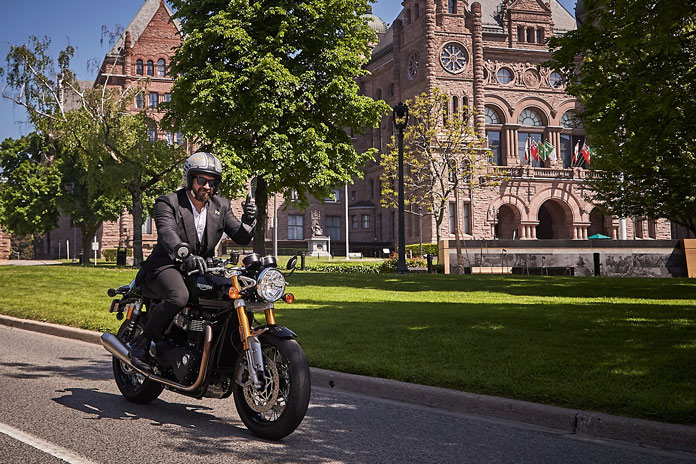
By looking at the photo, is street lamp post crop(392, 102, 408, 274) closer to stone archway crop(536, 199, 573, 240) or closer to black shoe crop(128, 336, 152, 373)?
black shoe crop(128, 336, 152, 373)

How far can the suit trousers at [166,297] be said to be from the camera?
203 inches

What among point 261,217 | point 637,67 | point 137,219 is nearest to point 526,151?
point 137,219

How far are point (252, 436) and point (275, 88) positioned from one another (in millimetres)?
21062

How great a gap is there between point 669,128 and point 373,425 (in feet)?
42.4

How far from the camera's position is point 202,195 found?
18.5 ft

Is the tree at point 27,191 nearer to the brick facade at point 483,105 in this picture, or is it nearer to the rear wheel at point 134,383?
the brick facade at point 483,105

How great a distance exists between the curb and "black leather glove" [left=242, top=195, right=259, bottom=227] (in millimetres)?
2121

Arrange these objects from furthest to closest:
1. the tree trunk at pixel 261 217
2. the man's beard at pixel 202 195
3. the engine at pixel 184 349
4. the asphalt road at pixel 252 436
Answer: the tree trunk at pixel 261 217 → the man's beard at pixel 202 195 → the engine at pixel 184 349 → the asphalt road at pixel 252 436

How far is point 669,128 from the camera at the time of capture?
602 inches

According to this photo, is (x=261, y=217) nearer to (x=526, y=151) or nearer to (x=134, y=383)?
(x=134, y=383)

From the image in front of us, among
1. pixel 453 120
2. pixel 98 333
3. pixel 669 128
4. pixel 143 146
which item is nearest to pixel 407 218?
pixel 453 120

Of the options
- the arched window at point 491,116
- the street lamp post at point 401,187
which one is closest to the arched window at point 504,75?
the arched window at point 491,116

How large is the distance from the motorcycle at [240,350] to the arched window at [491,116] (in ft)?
183

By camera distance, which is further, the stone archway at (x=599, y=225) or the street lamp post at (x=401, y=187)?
the stone archway at (x=599, y=225)
